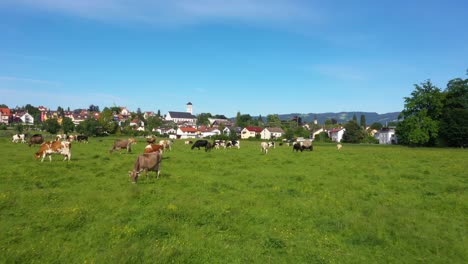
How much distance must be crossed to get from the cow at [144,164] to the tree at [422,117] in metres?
66.8

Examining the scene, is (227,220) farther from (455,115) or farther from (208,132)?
(208,132)

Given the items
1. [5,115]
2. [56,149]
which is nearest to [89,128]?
[56,149]

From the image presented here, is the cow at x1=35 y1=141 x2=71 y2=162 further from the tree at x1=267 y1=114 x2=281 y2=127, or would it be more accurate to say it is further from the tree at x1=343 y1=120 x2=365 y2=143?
the tree at x1=267 y1=114 x2=281 y2=127

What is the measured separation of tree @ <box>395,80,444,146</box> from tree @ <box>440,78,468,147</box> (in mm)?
1507

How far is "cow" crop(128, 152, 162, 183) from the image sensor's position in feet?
54.3

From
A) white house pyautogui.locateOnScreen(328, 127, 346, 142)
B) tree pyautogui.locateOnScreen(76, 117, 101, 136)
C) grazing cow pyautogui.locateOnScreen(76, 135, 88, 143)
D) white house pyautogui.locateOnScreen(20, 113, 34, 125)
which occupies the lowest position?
white house pyautogui.locateOnScreen(328, 127, 346, 142)

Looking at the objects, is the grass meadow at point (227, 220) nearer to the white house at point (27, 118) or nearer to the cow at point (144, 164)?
the cow at point (144, 164)

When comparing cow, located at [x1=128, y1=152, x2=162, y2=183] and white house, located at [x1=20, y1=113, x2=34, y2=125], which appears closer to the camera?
cow, located at [x1=128, y1=152, x2=162, y2=183]

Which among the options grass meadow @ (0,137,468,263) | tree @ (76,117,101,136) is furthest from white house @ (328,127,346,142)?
grass meadow @ (0,137,468,263)

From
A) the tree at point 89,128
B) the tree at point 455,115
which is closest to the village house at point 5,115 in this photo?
the tree at point 89,128

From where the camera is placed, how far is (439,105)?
69.8 meters

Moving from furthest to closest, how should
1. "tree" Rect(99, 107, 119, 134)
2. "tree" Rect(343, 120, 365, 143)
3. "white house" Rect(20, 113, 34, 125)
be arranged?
"white house" Rect(20, 113, 34, 125) → "tree" Rect(343, 120, 365, 143) → "tree" Rect(99, 107, 119, 134)

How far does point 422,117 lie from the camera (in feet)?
229

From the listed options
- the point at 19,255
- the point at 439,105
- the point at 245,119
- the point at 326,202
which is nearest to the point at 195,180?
the point at 326,202
